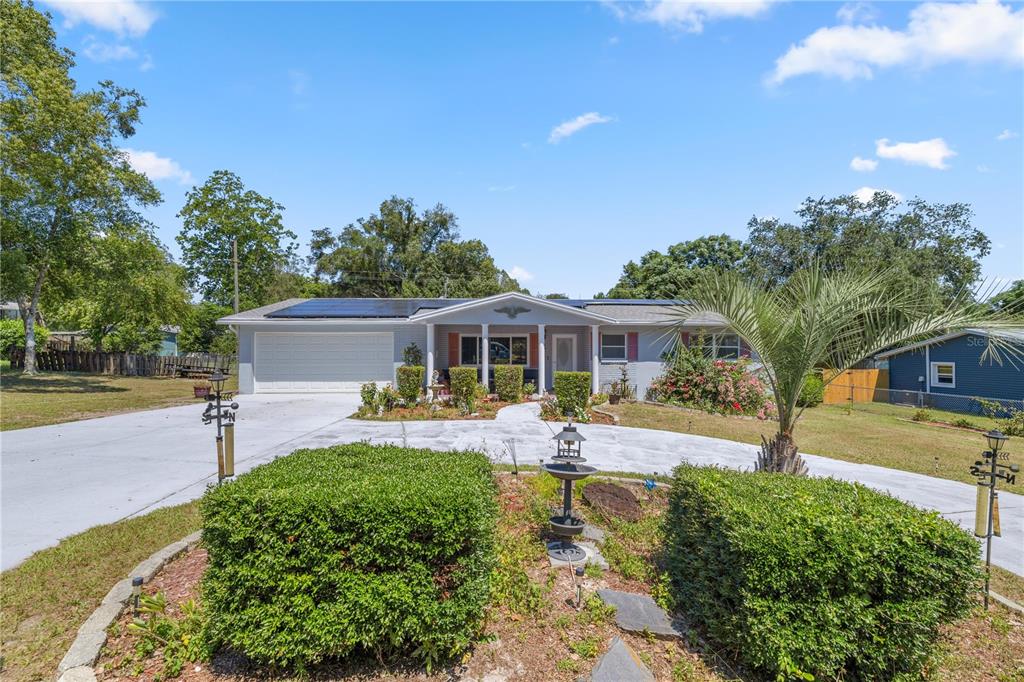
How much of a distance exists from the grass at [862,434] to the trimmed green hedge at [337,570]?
927 cm

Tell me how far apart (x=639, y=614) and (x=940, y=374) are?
80.7 feet

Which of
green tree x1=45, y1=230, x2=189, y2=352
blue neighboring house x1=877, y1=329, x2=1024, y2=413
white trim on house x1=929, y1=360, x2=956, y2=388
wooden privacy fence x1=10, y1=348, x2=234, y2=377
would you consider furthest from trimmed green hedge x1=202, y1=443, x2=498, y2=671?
wooden privacy fence x1=10, y1=348, x2=234, y2=377

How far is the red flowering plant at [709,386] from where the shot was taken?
552 inches

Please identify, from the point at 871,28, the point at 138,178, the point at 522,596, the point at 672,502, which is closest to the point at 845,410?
the point at 871,28

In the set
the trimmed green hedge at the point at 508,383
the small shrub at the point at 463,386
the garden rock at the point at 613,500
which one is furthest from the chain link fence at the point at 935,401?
the garden rock at the point at 613,500

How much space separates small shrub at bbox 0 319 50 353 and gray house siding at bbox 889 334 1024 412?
46.5 meters

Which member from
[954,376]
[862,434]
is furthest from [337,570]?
[954,376]

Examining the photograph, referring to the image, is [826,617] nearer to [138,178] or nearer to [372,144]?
[372,144]

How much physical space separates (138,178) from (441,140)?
47.0ft

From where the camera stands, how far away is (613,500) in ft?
17.4

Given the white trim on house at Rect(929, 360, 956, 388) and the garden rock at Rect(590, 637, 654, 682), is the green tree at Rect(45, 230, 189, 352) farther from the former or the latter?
the white trim on house at Rect(929, 360, 956, 388)

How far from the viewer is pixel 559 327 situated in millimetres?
18109

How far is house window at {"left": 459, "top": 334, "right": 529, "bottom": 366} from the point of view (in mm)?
18234

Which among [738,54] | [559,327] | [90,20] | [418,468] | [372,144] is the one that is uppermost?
[90,20]
